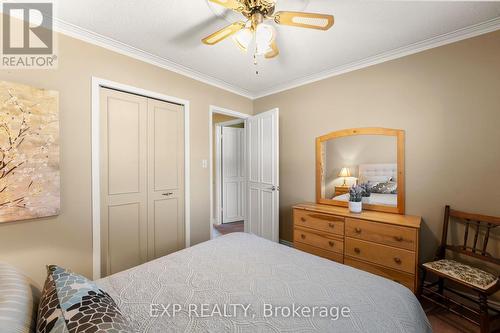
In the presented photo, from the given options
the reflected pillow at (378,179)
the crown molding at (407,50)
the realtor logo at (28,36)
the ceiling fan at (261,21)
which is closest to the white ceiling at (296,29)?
the crown molding at (407,50)

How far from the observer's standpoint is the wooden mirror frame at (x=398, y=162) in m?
2.37

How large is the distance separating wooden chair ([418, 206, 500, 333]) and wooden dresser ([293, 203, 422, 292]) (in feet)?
0.59

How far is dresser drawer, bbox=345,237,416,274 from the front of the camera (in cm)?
193

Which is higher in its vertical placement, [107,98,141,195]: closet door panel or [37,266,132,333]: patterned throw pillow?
[107,98,141,195]: closet door panel

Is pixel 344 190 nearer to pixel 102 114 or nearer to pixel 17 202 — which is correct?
pixel 102 114

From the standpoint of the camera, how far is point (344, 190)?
9.07 ft

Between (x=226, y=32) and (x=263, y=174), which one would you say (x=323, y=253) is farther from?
(x=226, y=32)

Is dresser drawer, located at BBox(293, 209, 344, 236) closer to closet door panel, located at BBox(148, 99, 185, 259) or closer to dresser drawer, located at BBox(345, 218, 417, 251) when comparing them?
dresser drawer, located at BBox(345, 218, 417, 251)

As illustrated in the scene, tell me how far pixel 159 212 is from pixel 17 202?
119 centimetres

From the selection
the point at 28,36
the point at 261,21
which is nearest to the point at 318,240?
the point at 261,21

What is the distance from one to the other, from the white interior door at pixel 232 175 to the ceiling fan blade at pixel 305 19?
346 cm

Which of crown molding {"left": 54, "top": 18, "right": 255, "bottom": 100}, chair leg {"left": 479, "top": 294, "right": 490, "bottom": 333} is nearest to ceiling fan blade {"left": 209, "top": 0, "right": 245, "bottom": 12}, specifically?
crown molding {"left": 54, "top": 18, "right": 255, "bottom": 100}

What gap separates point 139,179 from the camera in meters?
2.43

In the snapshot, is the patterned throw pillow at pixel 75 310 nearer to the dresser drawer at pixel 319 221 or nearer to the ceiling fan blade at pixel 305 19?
the ceiling fan blade at pixel 305 19
